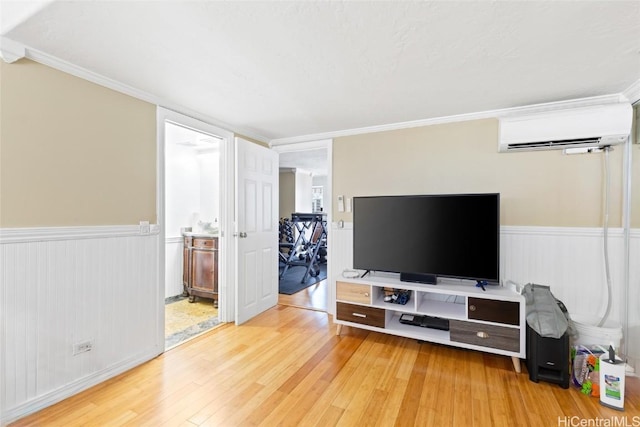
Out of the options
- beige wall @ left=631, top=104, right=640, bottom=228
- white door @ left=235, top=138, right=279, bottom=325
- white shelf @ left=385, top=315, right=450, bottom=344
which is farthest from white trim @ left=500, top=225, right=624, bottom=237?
white door @ left=235, top=138, right=279, bottom=325

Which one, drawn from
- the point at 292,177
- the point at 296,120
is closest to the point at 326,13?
Answer: the point at 296,120

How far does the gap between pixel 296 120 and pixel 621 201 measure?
2968 mm

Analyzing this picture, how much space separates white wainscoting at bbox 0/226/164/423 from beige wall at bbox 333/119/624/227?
216cm

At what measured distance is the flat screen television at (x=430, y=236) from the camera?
245 cm

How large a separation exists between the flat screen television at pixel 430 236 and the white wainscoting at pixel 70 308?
2.00m

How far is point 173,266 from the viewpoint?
412 centimetres

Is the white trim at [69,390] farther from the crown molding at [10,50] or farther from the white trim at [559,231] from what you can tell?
the white trim at [559,231]

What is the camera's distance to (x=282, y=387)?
6.66 ft

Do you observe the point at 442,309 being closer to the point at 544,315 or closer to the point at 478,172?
the point at 544,315

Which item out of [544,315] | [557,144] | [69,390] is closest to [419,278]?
[544,315]

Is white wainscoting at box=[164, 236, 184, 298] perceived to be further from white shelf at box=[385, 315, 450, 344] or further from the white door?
white shelf at box=[385, 315, 450, 344]

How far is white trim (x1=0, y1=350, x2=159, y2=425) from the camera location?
1.68m

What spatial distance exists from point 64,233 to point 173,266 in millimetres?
2339

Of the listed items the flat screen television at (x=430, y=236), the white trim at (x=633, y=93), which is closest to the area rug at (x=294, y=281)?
the flat screen television at (x=430, y=236)
